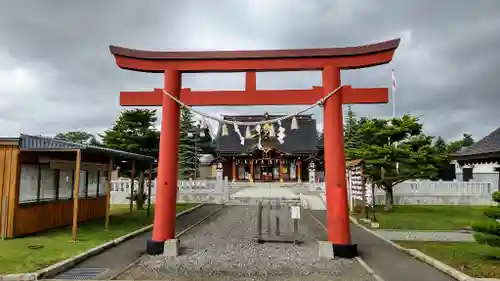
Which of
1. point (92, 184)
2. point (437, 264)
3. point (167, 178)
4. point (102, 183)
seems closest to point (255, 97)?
point (167, 178)

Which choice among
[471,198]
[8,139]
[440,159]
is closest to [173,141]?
[8,139]

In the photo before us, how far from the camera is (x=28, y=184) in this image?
11.4 meters

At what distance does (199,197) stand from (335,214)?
17656 millimetres

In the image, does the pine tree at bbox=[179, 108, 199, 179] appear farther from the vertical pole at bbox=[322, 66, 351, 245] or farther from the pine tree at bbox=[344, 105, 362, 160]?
the vertical pole at bbox=[322, 66, 351, 245]

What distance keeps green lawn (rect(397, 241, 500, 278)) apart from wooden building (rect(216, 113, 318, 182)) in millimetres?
32337

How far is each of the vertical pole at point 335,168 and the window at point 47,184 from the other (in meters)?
9.41

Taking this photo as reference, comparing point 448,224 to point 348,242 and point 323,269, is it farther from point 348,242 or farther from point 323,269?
point 323,269

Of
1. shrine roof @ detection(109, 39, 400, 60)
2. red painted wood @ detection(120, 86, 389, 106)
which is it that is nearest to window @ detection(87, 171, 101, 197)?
red painted wood @ detection(120, 86, 389, 106)

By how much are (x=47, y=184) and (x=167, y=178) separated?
6159 millimetres

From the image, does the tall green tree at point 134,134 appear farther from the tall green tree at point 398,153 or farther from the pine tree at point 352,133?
the pine tree at point 352,133

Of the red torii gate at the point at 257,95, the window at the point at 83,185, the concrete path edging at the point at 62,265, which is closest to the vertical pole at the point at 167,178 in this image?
the red torii gate at the point at 257,95

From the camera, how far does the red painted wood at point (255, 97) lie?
8.94 m

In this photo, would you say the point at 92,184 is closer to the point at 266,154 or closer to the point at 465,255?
the point at 465,255

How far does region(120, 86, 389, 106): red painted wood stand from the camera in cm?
894
